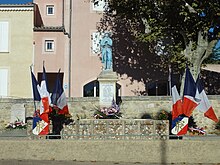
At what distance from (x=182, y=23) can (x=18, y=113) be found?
10550 mm

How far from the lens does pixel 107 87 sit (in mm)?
16984

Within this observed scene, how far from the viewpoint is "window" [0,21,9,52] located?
26.9 metres

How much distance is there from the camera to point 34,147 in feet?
37.2

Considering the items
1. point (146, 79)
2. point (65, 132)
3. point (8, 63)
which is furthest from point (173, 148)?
point (8, 63)

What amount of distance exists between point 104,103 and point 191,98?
6231mm

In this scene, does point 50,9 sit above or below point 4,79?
above

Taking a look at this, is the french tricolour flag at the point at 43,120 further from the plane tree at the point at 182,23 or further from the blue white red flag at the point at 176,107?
the plane tree at the point at 182,23

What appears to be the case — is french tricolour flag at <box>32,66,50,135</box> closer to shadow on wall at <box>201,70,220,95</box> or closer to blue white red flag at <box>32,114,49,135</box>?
blue white red flag at <box>32,114,49,135</box>

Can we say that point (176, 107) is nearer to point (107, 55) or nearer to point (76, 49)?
point (107, 55)

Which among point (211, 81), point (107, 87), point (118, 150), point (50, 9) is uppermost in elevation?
point (50, 9)

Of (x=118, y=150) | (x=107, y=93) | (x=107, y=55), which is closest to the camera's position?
(x=118, y=150)

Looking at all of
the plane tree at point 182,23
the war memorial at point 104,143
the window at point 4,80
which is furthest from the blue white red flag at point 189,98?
the window at point 4,80

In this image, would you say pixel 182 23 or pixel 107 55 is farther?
pixel 182 23

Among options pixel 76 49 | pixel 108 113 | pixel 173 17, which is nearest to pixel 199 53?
pixel 173 17
